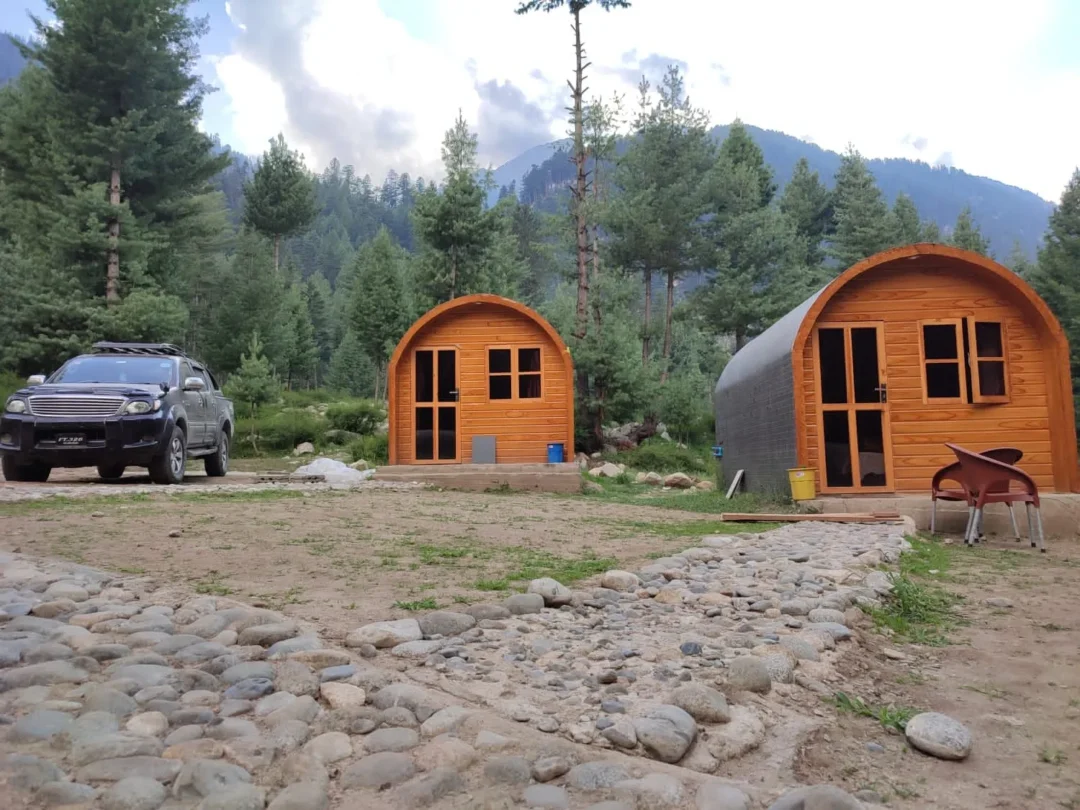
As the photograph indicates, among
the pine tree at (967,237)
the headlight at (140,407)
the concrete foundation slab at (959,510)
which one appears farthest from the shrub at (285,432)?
the pine tree at (967,237)

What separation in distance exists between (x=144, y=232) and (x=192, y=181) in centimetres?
335

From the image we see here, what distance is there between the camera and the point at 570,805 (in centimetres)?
161

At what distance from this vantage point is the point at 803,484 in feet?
31.0

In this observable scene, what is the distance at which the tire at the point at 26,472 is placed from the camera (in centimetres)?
929

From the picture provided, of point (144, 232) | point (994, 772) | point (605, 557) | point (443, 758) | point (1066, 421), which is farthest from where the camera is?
point (144, 232)

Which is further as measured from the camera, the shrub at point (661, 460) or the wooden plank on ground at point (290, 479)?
the shrub at point (661, 460)

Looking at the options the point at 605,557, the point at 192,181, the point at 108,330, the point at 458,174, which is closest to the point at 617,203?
the point at 458,174

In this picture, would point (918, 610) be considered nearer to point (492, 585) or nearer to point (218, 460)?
point (492, 585)

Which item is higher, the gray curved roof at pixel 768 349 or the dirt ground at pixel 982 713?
the gray curved roof at pixel 768 349

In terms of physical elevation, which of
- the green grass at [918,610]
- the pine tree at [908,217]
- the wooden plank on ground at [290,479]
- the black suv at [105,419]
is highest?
the pine tree at [908,217]

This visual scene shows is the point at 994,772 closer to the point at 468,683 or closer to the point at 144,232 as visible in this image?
the point at 468,683

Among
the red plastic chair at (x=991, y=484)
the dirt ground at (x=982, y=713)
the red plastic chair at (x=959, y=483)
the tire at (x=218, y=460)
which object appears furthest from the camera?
the tire at (x=218, y=460)

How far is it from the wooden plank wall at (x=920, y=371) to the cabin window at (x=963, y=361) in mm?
109

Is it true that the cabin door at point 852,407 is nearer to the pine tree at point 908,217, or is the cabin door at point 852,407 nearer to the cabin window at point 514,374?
the cabin window at point 514,374
